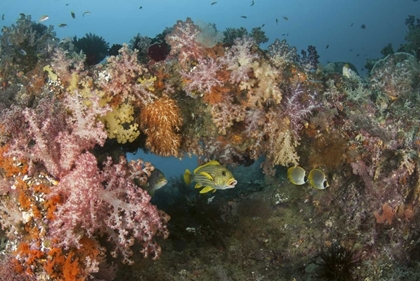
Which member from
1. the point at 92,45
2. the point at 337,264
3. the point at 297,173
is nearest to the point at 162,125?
the point at 297,173

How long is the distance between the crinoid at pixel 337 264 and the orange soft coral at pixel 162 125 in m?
2.70

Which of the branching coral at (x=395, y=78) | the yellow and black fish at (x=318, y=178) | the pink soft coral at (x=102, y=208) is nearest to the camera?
the pink soft coral at (x=102, y=208)

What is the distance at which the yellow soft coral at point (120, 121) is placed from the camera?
4203 millimetres

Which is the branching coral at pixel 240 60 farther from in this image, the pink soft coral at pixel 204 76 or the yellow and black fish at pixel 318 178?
the yellow and black fish at pixel 318 178

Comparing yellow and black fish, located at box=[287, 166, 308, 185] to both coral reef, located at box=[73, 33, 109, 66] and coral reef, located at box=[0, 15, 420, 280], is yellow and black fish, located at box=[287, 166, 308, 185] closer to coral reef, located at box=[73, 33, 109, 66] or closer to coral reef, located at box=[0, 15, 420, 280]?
coral reef, located at box=[0, 15, 420, 280]

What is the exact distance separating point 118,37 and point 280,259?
158 m

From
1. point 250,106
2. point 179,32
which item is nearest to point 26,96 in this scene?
point 179,32

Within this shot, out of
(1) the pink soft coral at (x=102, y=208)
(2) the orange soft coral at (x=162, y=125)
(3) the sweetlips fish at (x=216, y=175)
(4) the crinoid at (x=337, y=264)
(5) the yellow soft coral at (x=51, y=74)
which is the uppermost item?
(5) the yellow soft coral at (x=51, y=74)

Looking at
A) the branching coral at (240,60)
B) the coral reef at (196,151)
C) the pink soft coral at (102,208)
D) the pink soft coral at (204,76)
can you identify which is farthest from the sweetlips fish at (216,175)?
the branching coral at (240,60)

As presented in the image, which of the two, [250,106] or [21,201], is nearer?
[21,201]

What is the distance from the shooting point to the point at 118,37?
480 feet

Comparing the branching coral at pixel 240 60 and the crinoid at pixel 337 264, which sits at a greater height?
the branching coral at pixel 240 60

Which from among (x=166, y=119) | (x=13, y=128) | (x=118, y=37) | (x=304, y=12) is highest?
(x=304, y=12)

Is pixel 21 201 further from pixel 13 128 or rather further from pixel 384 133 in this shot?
pixel 384 133
